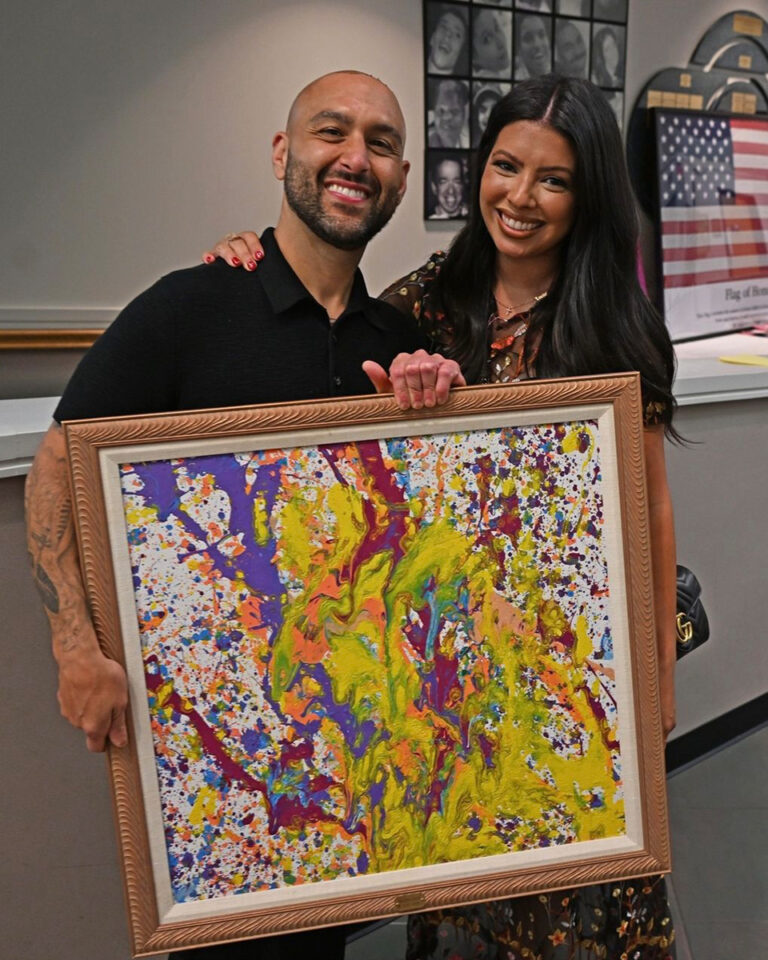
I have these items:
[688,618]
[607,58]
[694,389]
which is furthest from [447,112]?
[688,618]

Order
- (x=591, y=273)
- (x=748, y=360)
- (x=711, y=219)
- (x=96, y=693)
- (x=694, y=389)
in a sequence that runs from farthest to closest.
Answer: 1. (x=711, y=219)
2. (x=748, y=360)
3. (x=694, y=389)
4. (x=591, y=273)
5. (x=96, y=693)

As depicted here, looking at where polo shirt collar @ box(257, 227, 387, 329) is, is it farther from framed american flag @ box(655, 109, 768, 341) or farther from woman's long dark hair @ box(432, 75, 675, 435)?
framed american flag @ box(655, 109, 768, 341)

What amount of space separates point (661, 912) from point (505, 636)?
2.23 feet

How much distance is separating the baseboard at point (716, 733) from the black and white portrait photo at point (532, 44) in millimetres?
2281

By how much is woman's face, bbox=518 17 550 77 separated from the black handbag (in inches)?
82.3

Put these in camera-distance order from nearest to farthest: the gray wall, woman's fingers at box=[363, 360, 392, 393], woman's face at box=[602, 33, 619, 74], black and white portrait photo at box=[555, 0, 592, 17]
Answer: woman's fingers at box=[363, 360, 392, 393]
the gray wall
black and white portrait photo at box=[555, 0, 592, 17]
woman's face at box=[602, 33, 619, 74]

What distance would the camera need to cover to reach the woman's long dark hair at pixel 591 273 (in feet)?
4.21

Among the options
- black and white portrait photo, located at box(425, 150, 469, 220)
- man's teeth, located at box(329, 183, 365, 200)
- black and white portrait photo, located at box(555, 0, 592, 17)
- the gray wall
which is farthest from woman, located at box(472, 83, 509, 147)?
man's teeth, located at box(329, 183, 365, 200)

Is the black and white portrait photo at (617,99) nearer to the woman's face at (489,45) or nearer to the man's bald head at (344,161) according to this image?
the woman's face at (489,45)

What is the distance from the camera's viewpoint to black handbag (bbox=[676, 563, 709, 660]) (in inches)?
62.4

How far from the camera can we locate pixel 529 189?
129cm

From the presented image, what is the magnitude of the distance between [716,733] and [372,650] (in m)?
2.19

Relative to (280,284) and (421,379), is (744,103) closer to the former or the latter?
(280,284)

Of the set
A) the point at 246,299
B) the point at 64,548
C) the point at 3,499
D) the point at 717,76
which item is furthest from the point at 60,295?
the point at 717,76
